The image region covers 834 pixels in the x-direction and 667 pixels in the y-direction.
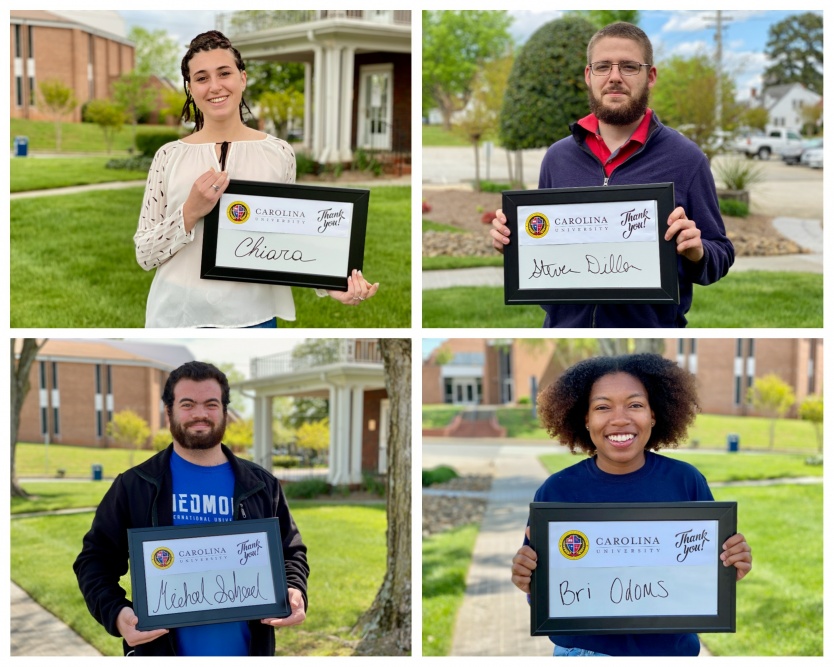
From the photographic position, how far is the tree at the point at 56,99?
11.0 m

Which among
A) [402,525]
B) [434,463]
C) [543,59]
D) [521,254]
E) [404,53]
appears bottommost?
[434,463]

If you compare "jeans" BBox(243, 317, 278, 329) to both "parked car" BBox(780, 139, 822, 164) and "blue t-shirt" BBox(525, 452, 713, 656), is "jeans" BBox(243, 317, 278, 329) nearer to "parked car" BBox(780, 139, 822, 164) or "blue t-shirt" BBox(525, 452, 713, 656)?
"blue t-shirt" BBox(525, 452, 713, 656)

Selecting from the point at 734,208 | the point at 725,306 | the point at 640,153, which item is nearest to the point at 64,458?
the point at 640,153

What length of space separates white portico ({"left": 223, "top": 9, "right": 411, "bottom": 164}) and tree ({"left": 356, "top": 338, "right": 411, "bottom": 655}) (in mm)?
7464

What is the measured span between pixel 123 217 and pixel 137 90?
10.8ft

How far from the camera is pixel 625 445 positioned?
113 inches

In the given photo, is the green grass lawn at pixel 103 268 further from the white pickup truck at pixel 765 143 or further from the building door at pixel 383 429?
the white pickup truck at pixel 765 143

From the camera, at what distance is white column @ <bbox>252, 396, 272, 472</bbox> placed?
18.4 feet

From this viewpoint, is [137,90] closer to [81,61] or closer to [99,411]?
[81,61]

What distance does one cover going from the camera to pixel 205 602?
10.2 feet

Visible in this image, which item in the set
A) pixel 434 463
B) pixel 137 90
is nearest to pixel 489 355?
pixel 434 463

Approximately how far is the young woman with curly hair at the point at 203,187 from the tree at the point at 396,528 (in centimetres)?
144

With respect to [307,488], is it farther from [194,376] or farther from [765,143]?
[765,143]

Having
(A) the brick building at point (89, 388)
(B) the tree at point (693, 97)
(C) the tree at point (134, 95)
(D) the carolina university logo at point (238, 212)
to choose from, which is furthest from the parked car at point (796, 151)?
(D) the carolina university logo at point (238, 212)
